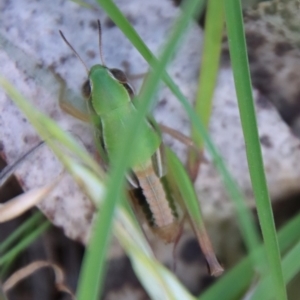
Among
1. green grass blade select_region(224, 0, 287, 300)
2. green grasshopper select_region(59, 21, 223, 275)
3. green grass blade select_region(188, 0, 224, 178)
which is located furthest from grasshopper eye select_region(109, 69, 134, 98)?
green grass blade select_region(224, 0, 287, 300)

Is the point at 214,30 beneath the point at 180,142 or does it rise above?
above

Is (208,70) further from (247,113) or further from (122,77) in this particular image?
(247,113)

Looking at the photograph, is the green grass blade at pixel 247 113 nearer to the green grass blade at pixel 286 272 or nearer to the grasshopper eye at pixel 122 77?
the green grass blade at pixel 286 272

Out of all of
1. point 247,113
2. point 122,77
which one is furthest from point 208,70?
point 247,113

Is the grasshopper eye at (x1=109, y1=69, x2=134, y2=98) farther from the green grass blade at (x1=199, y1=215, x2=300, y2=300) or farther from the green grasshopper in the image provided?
the green grass blade at (x1=199, y1=215, x2=300, y2=300)

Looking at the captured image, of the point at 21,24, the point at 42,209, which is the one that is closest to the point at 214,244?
the point at 42,209

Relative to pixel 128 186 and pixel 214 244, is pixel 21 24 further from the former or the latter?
pixel 214 244

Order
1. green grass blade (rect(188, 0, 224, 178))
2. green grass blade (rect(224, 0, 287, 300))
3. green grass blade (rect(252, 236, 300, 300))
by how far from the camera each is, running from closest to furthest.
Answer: green grass blade (rect(224, 0, 287, 300))
green grass blade (rect(252, 236, 300, 300))
green grass blade (rect(188, 0, 224, 178))
